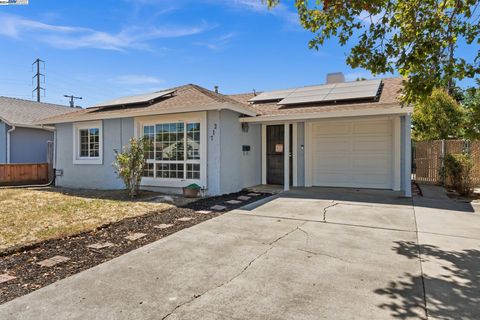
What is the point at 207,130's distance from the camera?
356 inches

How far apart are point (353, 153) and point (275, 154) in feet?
9.15

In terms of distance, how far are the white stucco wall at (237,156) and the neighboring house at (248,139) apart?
0.11 feet

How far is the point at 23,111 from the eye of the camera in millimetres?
17516

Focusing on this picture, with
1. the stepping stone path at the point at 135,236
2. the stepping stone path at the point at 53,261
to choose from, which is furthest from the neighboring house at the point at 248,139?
the stepping stone path at the point at 53,261

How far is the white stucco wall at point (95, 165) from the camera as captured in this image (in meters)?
10.6

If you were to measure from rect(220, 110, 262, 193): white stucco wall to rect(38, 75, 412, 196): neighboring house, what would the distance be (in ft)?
0.11

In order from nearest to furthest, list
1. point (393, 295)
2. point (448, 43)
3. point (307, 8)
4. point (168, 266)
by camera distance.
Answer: point (393, 295), point (168, 266), point (448, 43), point (307, 8)

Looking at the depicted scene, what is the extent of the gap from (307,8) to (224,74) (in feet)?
32.5

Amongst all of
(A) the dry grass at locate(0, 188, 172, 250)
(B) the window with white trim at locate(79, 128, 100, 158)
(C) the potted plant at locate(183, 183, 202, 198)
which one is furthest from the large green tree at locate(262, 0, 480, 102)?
(B) the window with white trim at locate(79, 128, 100, 158)

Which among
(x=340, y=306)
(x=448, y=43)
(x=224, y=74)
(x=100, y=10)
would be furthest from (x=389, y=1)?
(x=224, y=74)

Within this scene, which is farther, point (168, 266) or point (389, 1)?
point (389, 1)

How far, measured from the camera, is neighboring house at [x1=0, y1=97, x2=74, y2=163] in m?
15.6

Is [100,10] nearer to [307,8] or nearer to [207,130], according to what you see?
[207,130]

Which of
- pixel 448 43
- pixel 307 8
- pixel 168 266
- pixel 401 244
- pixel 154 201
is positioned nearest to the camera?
pixel 168 266
